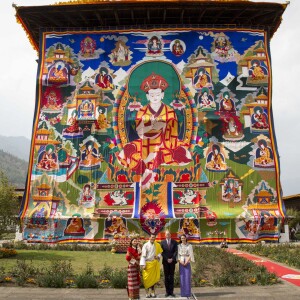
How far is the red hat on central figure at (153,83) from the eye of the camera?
2878 centimetres

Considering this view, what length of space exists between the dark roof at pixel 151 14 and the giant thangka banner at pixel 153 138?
1290 millimetres

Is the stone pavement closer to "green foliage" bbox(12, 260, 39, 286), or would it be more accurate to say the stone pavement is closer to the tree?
"green foliage" bbox(12, 260, 39, 286)

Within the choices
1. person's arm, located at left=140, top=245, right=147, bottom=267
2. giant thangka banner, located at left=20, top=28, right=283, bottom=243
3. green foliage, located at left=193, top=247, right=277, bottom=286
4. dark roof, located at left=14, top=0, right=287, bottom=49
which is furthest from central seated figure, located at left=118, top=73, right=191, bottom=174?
person's arm, located at left=140, top=245, right=147, bottom=267

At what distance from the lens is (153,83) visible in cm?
2886

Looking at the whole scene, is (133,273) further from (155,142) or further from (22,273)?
(155,142)

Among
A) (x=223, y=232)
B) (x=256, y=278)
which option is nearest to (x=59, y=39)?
(x=223, y=232)

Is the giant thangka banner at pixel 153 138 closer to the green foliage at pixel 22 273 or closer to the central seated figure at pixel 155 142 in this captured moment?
the central seated figure at pixel 155 142

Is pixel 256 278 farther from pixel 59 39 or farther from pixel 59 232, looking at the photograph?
pixel 59 39

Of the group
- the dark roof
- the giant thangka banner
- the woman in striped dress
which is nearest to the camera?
the woman in striped dress

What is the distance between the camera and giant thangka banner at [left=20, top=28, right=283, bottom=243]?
26.5m

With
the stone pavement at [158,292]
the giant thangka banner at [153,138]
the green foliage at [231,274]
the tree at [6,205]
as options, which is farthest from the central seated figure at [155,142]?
the stone pavement at [158,292]

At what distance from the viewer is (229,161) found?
2741 centimetres

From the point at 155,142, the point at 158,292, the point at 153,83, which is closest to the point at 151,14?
the point at 153,83

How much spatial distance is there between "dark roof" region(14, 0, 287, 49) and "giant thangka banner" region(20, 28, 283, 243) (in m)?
1.29
